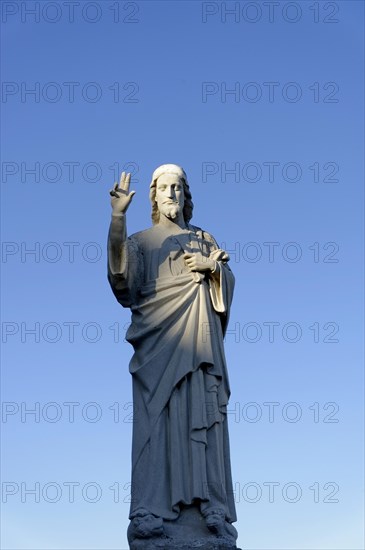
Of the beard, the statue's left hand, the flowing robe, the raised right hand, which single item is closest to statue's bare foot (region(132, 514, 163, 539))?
the flowing robe

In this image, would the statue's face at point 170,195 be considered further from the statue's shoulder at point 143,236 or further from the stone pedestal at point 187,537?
the stone pedestal at point 187,537

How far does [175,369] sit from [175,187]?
10.5ft

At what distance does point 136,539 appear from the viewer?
1588 cm

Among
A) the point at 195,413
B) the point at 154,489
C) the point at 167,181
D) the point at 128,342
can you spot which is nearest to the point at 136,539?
the point at 154,489

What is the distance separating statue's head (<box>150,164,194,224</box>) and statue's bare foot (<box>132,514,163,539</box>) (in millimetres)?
5179

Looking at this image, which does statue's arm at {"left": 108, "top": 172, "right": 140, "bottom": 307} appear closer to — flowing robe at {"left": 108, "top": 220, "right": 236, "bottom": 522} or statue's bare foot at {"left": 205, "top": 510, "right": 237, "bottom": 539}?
flowing robe at {"left": 108, "top": 220, "right": 236, "bottom": 522}

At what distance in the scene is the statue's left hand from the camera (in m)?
17.7

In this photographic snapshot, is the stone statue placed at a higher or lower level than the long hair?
lower

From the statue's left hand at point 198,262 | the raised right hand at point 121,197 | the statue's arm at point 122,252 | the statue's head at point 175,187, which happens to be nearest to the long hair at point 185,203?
the statue's head at point 175,187

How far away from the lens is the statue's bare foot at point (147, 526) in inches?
621

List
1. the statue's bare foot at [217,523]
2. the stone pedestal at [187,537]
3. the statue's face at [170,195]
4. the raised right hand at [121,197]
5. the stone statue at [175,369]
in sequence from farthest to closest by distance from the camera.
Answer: the statue's face at [170,195], the raised right hand at [121,197], the stone statue at [175,369], the statue's bare foot at [217,523], the stone pedestal at [187,537]

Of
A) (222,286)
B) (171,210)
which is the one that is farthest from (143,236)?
(222,286)

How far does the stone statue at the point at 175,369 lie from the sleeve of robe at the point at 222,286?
2cm

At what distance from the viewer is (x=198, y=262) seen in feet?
58.0
